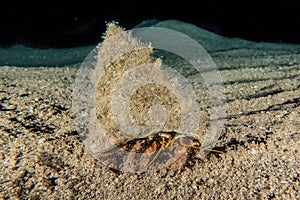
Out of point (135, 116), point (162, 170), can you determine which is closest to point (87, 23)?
point (135, 116)

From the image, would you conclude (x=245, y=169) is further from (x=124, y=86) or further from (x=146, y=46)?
(x=146, y=46)

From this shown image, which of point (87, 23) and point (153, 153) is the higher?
point (87, 23)

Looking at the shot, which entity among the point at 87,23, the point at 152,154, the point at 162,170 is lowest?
the point at 162,170

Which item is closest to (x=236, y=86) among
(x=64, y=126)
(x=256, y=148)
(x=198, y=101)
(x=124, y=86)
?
(x=198, y=101)

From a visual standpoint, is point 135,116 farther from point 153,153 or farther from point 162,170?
point 162,170

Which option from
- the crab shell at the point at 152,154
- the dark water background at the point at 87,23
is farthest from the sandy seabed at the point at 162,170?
the dark water background at the point at 87,23

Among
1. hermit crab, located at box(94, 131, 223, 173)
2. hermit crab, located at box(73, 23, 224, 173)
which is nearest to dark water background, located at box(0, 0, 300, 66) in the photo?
hermit crab, located at box(73, 23, 224, 173)

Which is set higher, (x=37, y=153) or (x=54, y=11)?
(x=54, y=11)

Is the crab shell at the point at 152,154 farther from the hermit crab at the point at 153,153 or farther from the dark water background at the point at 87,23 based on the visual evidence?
the dark water background at the point at 87,23

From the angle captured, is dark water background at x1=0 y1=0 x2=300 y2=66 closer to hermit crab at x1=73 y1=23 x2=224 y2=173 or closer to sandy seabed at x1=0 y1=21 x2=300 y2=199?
sandy seabed at x1=0 y1=21 x2=300 y2=199
